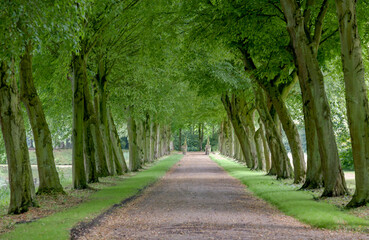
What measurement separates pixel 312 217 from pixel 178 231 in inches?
135

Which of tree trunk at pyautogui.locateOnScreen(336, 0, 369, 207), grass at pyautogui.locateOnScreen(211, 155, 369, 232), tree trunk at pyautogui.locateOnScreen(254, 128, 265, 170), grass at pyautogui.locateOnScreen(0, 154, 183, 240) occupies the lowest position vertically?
grass at pyautogui.locateOnScreen(211, 155, 369, 232)

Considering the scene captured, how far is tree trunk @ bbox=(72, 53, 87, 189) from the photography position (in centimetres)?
1812

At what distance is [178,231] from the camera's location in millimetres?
9195

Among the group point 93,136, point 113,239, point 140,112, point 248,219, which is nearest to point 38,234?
point 113,239

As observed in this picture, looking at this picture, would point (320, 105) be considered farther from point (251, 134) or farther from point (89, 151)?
point (251, 134)

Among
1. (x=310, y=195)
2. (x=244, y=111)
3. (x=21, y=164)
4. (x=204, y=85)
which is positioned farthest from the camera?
(x=244, y=111)

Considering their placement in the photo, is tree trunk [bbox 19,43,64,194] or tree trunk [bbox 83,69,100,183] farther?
tree trunk [bbox 83,69,100,183]

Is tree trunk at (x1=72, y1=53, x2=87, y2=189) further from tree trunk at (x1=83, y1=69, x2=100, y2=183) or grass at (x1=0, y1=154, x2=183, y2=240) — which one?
grass at (x1=0, y1=154, x2=183, y2=240)

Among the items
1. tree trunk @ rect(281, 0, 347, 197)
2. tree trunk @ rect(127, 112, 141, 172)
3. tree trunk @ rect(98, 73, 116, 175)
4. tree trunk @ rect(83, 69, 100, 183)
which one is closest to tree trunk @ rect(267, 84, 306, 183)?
tree trunk @ rect(281, 0, 347, 197)

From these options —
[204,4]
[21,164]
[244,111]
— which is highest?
[204,4]

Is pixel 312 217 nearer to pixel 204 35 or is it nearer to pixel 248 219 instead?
pixel 248 219

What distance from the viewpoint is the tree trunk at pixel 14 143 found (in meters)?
11.4

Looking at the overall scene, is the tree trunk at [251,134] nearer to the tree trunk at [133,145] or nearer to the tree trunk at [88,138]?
the tree trunk at [133,145]

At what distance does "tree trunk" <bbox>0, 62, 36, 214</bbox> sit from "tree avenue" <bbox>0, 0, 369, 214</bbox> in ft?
0.09
